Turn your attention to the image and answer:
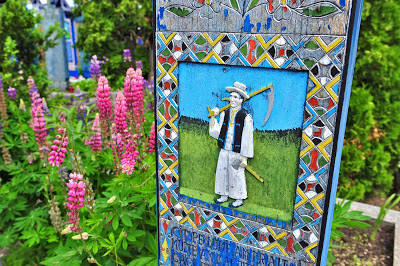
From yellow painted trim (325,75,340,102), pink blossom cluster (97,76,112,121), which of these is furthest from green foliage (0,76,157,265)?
yellow painted trim (325,75,340,102)

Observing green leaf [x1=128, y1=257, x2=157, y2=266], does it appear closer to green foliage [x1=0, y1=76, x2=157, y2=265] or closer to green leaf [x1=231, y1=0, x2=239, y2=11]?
green foliage [x1=0, y1=76, x2=157, y2=265]

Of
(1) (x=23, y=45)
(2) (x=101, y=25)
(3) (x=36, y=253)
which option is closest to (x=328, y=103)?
(3) (x=36, y=253)

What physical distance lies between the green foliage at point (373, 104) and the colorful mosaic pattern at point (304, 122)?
10.0 ft

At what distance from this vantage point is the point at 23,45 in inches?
189

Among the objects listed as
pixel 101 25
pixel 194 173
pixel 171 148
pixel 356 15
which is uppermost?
pixel 101 25

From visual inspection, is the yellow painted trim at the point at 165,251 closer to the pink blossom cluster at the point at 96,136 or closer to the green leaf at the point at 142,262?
the green leaf at the point at 142,262

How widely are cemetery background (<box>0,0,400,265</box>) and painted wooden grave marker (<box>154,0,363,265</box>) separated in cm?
59

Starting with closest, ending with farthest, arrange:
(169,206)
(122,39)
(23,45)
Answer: (169,206) < (23,45) < (122,39)

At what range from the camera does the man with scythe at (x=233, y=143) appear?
1.55 metres

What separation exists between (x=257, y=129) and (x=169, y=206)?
74 centimetres

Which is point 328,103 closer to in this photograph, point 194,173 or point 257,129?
point 257,129

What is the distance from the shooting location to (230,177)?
1.63m

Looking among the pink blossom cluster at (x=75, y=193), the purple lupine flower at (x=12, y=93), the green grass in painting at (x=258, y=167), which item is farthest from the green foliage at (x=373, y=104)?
the purple lupine flower at (x=12, y=93)

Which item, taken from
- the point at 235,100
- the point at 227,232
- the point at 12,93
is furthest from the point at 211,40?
the point at 12,93
